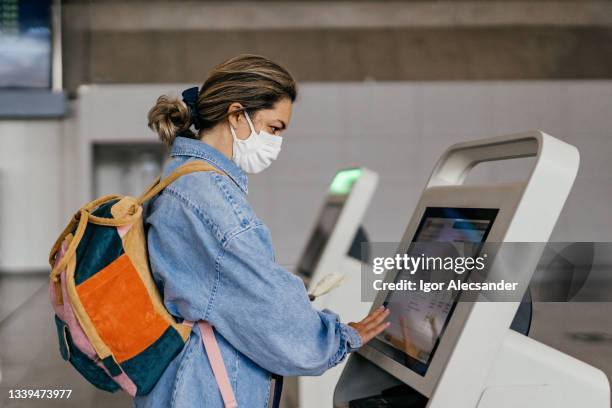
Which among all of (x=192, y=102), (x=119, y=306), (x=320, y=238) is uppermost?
(x=192, y=102)

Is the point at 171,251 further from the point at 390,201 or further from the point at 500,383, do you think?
the point at 390,201

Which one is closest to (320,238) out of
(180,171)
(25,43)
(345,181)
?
(345,181)

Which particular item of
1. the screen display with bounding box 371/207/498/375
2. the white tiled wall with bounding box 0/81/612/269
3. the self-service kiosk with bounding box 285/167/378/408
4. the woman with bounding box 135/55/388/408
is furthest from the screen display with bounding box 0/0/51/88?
the screen display with bounding box 371/207/498/375

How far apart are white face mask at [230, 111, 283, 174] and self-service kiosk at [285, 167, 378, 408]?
3.45 ft

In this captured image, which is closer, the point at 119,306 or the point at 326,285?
the point at 119,306

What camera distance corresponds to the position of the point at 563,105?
8.82 metres

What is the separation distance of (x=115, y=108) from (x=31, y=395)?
507 cm

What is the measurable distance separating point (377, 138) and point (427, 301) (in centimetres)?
747

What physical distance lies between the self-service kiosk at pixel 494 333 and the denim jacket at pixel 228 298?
0.15 meters

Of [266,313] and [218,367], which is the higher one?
A: [266,313]

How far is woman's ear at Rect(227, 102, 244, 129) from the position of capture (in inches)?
55.2

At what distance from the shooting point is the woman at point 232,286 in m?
1.24

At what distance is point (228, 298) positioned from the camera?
1254 millimetres

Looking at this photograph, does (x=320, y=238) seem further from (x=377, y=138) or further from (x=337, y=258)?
(x=377, y=138)
